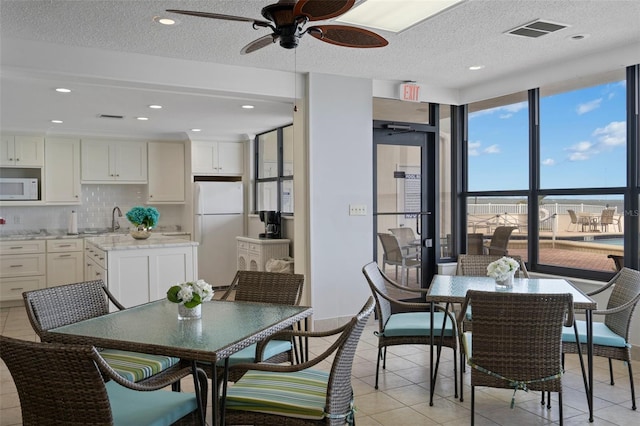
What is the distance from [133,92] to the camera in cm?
521

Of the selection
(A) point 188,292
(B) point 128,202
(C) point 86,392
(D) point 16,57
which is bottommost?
(C) point 86,392

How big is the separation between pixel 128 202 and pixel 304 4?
697cm

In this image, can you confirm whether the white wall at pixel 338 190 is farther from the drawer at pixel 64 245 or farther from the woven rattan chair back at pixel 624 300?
the drawer at pixel 64 245

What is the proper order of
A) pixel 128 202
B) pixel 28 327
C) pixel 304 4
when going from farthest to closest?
pixel 128 202 → pixel 28 327 → pixel 304 4

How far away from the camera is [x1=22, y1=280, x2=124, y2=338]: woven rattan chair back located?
270 cm

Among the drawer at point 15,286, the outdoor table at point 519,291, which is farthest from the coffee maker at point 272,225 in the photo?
the outdoor table at point 519,291

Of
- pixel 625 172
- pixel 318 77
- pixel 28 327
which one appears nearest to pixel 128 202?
pixel 28 327

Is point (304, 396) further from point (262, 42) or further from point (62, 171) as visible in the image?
point (62, 171)

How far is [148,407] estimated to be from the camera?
7.08 feet

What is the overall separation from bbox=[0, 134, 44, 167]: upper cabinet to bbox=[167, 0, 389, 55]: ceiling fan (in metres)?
5.97

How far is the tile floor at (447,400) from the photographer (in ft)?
10.5

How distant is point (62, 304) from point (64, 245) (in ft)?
16.2

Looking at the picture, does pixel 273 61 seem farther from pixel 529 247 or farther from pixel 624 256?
pixel 624 256

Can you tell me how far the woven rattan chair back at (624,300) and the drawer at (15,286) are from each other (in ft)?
22.3
